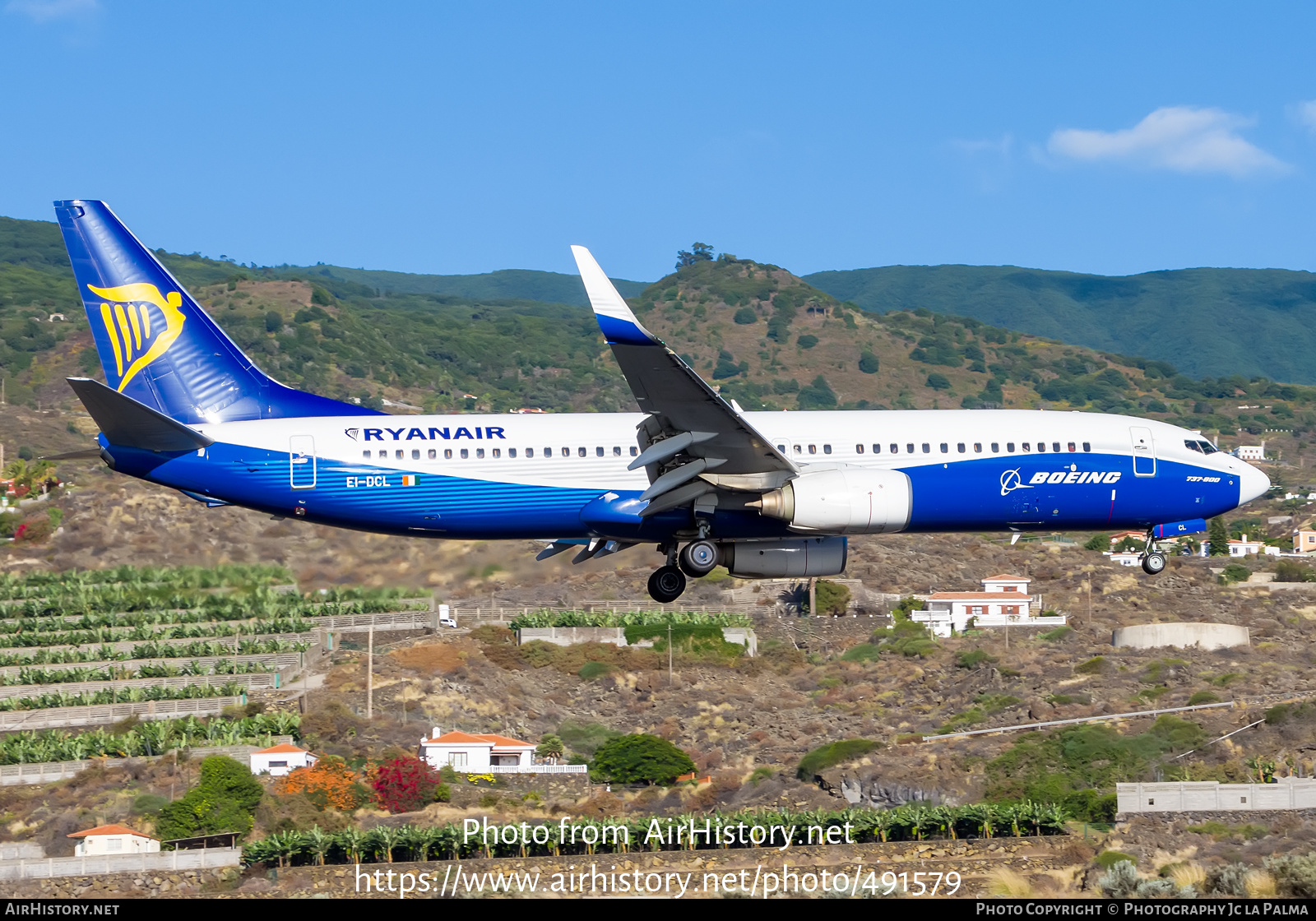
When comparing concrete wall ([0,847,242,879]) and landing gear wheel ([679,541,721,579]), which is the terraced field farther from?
landing gear wheel ([679,541,721,579])

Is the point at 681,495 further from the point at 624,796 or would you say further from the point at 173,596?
the point at 624,796

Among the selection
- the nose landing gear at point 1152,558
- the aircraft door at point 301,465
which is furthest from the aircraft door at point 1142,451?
the aircraft door at point 301,465

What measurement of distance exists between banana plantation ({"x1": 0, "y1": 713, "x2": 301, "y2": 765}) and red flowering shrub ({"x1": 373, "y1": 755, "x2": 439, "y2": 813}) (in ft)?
42.9

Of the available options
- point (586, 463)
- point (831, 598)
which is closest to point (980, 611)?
point (831, 598)

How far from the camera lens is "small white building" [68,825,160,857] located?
65.6 meters

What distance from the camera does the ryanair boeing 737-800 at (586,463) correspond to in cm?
3919

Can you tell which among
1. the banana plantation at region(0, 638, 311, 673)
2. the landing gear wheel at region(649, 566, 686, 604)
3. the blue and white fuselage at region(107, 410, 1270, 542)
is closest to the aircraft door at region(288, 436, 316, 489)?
the blue and white fuselage at region(107, 410, 1270, 542)

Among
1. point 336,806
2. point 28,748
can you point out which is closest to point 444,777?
point 336,806

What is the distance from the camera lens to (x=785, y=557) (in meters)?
41.4

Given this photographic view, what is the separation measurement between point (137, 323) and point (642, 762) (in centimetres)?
4734

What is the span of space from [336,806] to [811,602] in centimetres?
6750

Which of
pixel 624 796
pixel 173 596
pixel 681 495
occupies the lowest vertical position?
pixel 624 796
